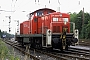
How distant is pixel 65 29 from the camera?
1608 cm

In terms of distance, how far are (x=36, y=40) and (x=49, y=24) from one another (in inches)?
96.3

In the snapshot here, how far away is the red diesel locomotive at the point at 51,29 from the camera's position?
15.7 meters

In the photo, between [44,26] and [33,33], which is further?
[33,33]

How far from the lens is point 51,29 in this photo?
53.6 ft

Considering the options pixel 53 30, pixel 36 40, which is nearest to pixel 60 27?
pixel 53 30

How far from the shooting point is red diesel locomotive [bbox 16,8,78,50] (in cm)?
1567

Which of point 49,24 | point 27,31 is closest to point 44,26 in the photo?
point 49,24

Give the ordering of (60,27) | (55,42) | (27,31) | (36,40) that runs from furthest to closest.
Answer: (27,31)
(36,40)
(60,27)
(55,42)

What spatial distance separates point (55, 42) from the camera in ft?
50.6

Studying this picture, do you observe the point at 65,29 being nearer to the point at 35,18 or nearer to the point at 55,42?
the point at 55,42

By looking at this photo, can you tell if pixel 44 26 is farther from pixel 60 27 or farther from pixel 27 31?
pixel 27 31

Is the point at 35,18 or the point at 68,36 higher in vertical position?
the point at 35,18

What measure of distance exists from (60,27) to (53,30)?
21.9 inches

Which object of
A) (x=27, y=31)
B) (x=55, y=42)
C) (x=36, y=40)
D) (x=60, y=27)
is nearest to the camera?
(x=55, y=42)
